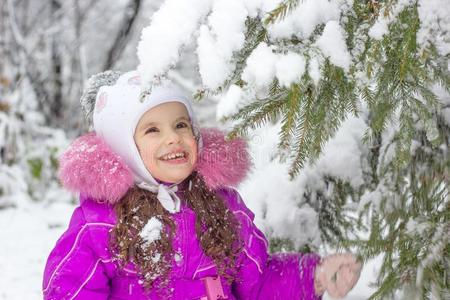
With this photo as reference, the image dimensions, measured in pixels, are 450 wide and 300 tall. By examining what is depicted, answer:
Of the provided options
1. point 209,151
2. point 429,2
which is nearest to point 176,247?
point 209,151

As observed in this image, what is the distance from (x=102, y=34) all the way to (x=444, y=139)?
10.3m

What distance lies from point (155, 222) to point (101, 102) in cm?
52

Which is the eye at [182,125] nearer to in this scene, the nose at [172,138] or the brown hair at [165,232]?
the nose at [172,138]

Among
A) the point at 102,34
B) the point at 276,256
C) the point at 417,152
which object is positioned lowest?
the point at 276,256

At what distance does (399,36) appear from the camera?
1.31 metres

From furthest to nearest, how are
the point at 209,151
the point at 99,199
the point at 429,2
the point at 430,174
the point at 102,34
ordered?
the point at 102,34 < the point at 209,151 < the point at 99,199 < the point at 430,174 < the point at 429,2

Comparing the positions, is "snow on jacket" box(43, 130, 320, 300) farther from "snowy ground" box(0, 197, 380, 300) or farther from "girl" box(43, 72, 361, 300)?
"snowy ground" box(0, 197, 380, 300)

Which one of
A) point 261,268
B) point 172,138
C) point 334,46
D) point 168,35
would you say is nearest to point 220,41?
point 168,35

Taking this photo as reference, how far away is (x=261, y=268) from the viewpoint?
238 centimetres

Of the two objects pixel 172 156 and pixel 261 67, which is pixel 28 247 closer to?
pixel 172 156

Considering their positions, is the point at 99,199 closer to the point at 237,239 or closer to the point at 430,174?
the point at 237,239

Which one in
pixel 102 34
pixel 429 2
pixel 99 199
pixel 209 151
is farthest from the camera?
pixel 102 34

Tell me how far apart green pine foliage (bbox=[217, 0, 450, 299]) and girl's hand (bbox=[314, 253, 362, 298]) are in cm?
26

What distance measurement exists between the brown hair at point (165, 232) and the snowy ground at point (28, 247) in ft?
3.76
